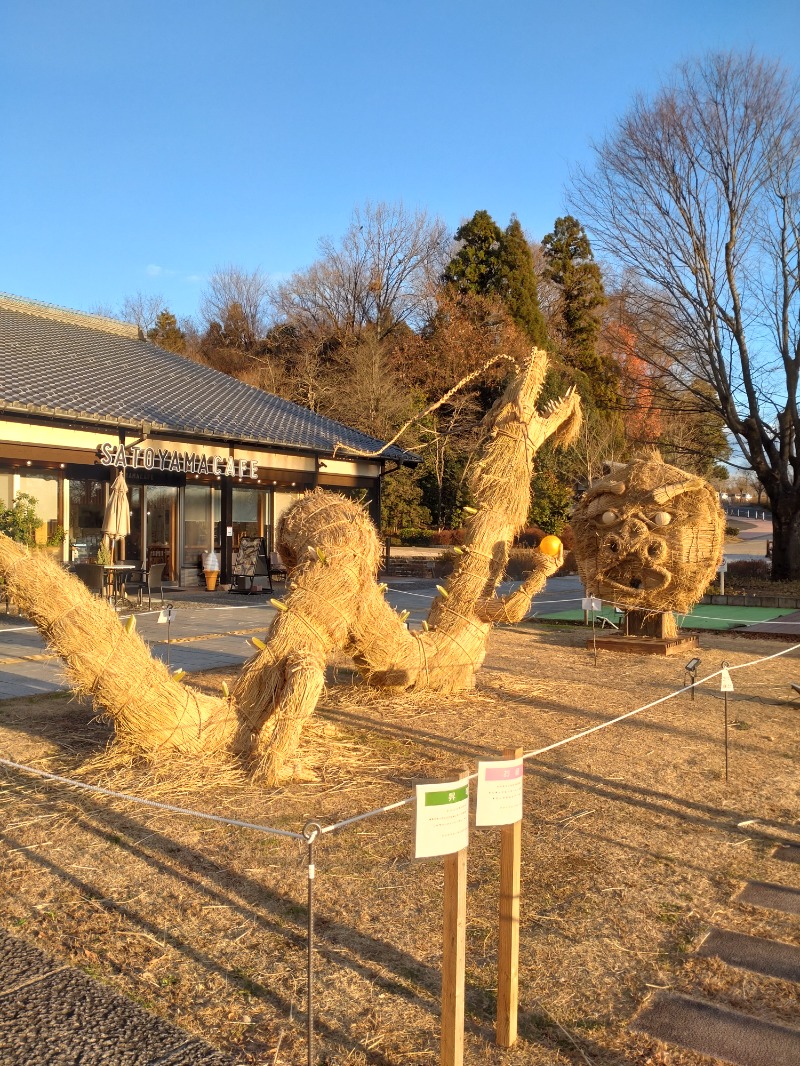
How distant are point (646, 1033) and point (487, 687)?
6020mm

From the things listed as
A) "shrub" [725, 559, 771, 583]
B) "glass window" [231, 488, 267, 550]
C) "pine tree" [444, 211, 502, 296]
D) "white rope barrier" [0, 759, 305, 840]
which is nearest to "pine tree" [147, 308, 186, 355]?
"pine tree" [444, 211, 502, 296]

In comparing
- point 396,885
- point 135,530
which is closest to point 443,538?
point 135,530

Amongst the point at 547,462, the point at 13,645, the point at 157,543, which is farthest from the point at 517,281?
the point at 13,645

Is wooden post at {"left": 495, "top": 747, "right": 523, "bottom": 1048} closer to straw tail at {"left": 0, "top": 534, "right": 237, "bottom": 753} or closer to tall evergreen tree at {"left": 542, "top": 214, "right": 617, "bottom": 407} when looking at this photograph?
straw tail at {"left": 0, "top": 534, "right": 237, "bottom": 753}

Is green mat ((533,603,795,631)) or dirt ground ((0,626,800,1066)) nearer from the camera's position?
dirt ground ((0,626,800,1066))

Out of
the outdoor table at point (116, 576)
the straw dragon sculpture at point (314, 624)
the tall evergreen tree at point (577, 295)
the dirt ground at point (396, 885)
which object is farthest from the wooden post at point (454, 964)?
the tall evergreen tree at point (577, 295)

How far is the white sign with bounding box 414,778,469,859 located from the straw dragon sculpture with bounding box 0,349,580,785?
114 inches

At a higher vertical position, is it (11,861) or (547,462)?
(547,462)

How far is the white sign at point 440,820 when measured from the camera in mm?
2797

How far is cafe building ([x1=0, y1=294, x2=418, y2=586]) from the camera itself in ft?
50.9

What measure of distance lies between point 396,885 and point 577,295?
39468 mm

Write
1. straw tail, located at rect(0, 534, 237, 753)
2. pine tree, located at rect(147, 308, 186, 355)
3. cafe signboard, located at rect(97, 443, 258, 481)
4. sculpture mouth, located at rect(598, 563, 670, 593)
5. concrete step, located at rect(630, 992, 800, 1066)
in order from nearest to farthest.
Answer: concrete step, located at rect(630, 992, 800, 1066) → straw tail, located at rect(0, 534, 237, 753) → sculpture mouth, located at rect(598, 563, 670, 593) → cafe signboard, located at rect(97, 443, 258, 481) → pine tree, located at rect(147, 308, 186, 355)

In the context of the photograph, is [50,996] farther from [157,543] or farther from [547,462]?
[547,462]

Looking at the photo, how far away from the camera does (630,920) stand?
4.00 m
